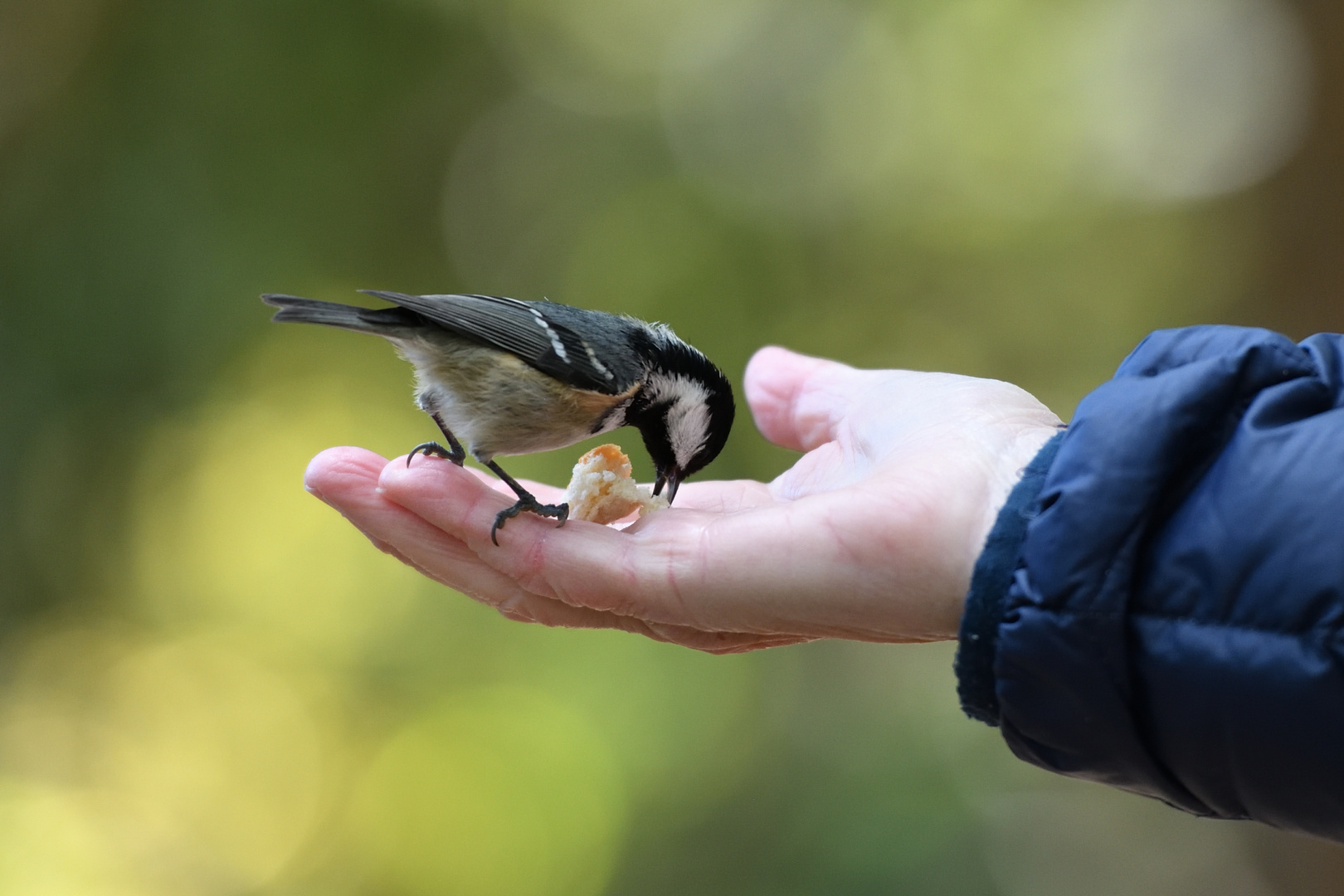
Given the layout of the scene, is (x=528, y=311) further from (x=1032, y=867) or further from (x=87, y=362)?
(x=1032, y=867)

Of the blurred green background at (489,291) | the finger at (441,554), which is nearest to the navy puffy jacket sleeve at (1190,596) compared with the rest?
the finger at (441,554)

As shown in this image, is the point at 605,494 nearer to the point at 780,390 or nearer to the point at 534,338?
the point at 534,338

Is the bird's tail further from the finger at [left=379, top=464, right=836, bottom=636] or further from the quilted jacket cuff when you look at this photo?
the quilted jacket cuff

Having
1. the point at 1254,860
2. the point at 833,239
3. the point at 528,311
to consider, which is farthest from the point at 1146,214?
the point at 528,311

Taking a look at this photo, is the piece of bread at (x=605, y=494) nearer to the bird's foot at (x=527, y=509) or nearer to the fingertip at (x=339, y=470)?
the bird's foot at (x=527, y=509)

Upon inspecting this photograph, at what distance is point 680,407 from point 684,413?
1 centimetres

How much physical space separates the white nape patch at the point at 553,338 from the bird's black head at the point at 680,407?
0.17 meters

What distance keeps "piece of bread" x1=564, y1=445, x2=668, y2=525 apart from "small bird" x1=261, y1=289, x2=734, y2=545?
50 millimetres

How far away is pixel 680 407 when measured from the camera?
1691 millimetres

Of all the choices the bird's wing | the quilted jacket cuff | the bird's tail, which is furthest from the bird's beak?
the quilted jacket cuff

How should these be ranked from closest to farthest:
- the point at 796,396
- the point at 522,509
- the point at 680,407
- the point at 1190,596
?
the point at 1190,596 < the point at 522,509 < the point at 680,407 < the point at 796,396

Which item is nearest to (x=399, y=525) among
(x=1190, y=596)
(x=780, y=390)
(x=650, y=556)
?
(x=650, y=556)

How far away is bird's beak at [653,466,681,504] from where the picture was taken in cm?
174

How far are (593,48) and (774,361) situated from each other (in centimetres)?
157
